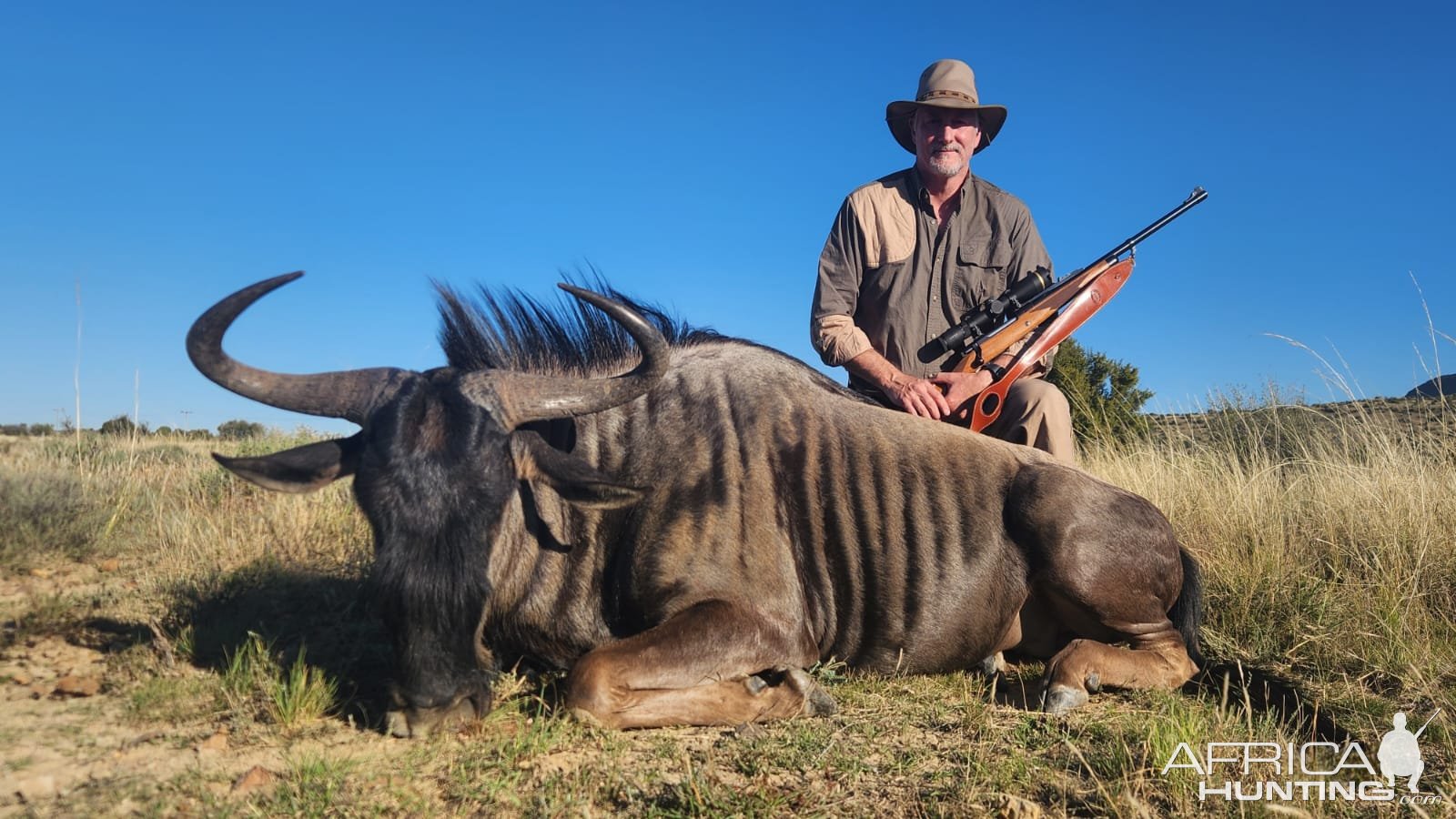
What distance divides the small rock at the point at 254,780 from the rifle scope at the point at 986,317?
4079 mm

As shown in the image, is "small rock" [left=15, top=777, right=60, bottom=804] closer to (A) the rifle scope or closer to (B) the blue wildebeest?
(B) the blue wildebeest

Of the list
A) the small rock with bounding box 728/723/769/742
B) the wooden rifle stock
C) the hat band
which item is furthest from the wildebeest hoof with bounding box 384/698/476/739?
the hat band

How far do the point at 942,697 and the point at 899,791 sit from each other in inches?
46.9

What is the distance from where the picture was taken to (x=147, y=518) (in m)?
6.29

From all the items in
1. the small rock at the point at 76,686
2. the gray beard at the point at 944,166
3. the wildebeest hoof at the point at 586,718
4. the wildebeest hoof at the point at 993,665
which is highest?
the gray beard at the point at 944,166

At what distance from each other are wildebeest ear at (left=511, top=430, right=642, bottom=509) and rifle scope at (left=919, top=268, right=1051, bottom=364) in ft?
8.73

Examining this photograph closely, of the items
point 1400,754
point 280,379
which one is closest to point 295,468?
point 280,379

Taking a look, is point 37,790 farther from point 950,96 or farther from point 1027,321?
point 950,96

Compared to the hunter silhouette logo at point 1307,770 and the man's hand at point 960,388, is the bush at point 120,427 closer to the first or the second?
the man's hand at point 960,388

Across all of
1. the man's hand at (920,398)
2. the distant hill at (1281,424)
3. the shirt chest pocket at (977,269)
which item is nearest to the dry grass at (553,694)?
the man's hand at (920,398)

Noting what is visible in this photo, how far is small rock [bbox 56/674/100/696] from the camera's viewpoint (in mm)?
3604

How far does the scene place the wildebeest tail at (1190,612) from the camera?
458 cm

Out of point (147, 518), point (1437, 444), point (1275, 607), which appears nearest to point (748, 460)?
point (1275, 607)

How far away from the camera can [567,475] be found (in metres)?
3.56
